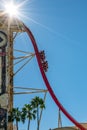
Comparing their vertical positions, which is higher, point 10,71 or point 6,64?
point 6,64

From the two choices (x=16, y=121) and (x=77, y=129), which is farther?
(x=16, y=121)

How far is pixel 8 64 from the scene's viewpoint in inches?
2712

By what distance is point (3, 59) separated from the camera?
6938 centimetres

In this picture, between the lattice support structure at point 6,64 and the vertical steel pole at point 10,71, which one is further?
the vertical steel pole at point 10,71

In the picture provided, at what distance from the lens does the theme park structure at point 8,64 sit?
64938 mm

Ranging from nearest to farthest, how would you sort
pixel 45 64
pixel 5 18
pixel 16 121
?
pixel 45 64 < pixel 5 18 < pixel 16 121

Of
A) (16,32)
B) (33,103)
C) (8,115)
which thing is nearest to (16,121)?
(33,103)

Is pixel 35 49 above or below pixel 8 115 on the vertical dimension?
above

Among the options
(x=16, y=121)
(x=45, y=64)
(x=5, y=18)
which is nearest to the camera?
(x=45, y=64)

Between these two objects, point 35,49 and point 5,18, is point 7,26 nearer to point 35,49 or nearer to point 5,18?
point 5,18

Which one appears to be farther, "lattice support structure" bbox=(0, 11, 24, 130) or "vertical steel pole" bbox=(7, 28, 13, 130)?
"vertical steel pole" bbox=(7, 28, 13, 130)

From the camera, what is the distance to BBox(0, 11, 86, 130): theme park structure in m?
64.9

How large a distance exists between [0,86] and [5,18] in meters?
9.69

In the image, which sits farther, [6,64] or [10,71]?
[6,64]
